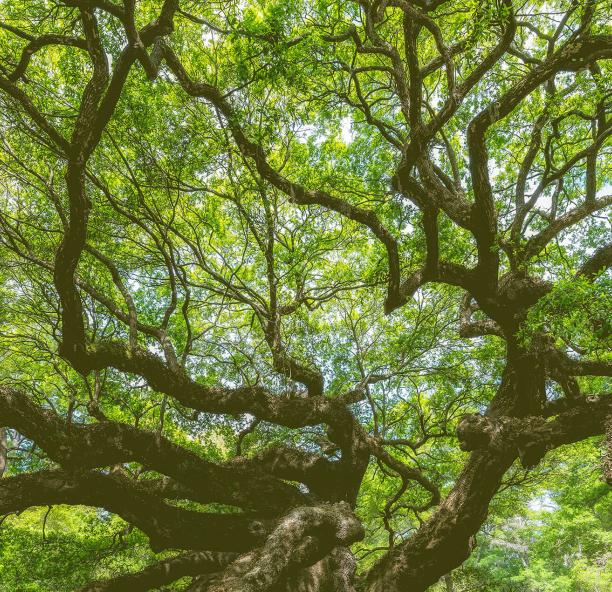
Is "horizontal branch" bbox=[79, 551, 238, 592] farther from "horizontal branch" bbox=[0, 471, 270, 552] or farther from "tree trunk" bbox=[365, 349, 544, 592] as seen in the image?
"tree trunk" bbox=[365, 349, 544, 592]

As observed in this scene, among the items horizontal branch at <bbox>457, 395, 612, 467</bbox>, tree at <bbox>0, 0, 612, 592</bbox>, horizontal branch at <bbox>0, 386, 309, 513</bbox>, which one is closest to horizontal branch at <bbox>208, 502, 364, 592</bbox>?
tree at <bbox>0, 0, 612, 592</bbox>

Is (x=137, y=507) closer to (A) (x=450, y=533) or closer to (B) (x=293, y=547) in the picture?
(B) (x=293, y=547)

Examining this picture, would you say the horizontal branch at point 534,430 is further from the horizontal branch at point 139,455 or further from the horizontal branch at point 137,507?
the horizontal branch at point 137,507

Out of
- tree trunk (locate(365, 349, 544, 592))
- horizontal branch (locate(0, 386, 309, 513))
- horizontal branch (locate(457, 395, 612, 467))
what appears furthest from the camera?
tree trunk (locate(365, 349, 544, 592))

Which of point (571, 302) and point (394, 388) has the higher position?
point (394, 388)

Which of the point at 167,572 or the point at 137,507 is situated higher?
the point at 137,507

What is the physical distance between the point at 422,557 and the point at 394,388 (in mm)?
4501

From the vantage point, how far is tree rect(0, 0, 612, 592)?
17.9ft

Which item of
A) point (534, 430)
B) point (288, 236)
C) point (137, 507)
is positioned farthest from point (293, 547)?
point (288, 236)

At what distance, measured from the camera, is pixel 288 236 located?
913cm

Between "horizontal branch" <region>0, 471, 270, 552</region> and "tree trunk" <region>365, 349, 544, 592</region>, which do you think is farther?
"tree trunk" <region>365, 349, 544, 592</region>

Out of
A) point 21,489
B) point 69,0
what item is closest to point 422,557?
point 21,489

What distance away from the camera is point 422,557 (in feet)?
22.3

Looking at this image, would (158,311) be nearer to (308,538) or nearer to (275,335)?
(275,335)
